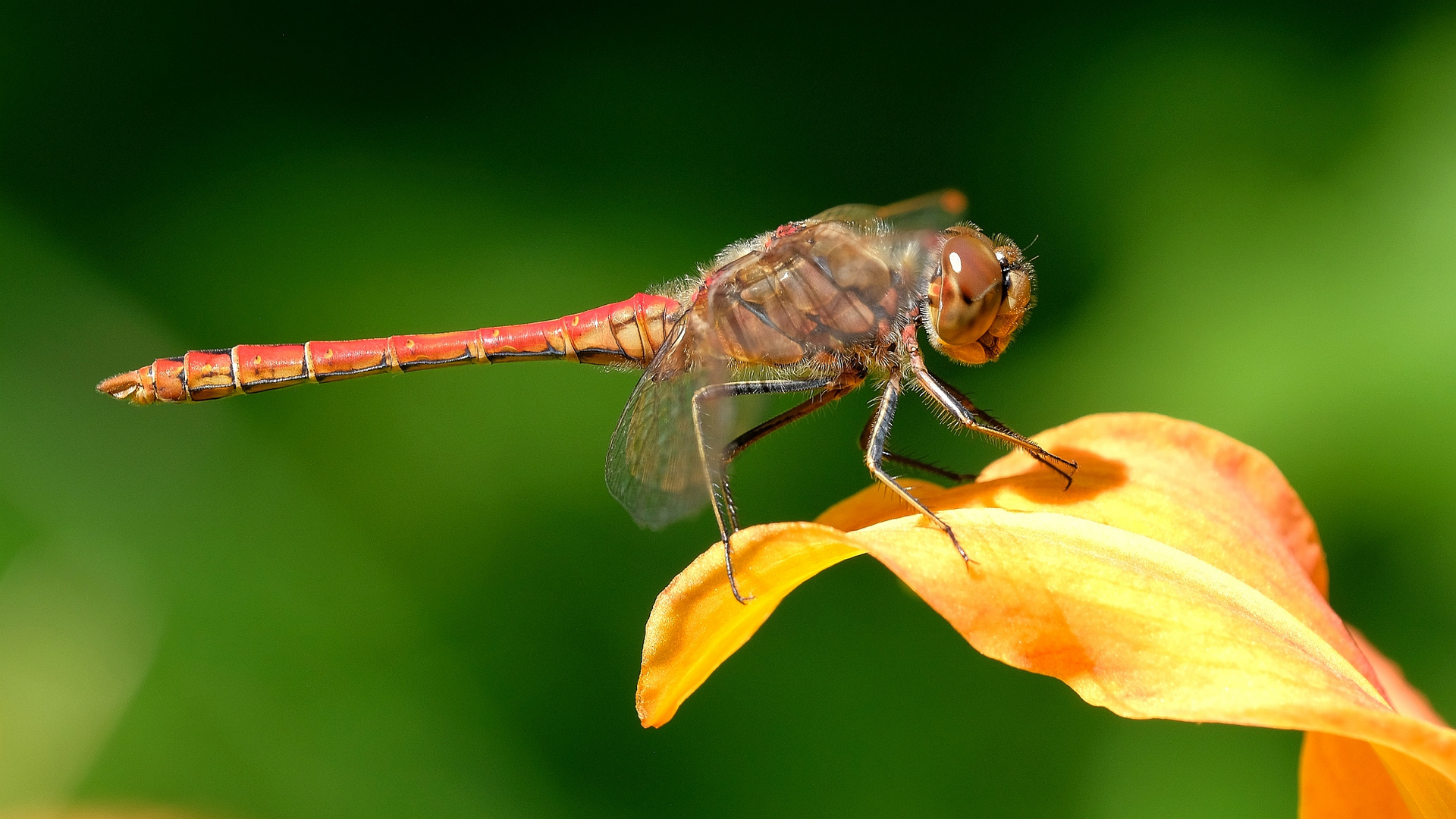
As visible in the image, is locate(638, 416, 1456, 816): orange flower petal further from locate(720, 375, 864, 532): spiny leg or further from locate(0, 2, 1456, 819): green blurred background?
locate(0, 2, 1456, 819): green blurred background

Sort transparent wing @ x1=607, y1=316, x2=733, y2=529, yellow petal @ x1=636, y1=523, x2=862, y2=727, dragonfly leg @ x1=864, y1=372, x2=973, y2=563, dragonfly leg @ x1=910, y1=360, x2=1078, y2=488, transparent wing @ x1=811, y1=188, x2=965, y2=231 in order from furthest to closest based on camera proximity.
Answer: transparent wing @ x1=811, y1=188, x2=965, y2=231 < transparent wing @ x1=607, y1=316, x2=733, y2=529 < dragonfly leg @ x1=910, y1=360, x2=1078, y2=488 < dragonfly leg @ x1=864, y1=372, x2=973, y2=563 < yellow petal @ x1=636, y1=523, x2=862, y2=727

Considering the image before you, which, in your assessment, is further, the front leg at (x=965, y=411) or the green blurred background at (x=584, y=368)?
the green blurred background at (x=584, y=368)

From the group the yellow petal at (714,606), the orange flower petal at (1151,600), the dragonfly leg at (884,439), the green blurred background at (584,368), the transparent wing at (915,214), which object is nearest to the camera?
the orange flower petal at (1151,600)

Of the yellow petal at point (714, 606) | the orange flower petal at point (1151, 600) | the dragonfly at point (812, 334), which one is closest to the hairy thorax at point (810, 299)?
the dragonfly at point (812, 334)

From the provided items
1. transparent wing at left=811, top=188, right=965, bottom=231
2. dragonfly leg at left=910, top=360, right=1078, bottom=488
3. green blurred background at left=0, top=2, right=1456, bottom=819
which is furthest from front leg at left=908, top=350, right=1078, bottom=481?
green blurred background at left=0, top=2, right=1456, bottom=819

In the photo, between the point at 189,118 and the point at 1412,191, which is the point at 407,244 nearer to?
the point at 189,118

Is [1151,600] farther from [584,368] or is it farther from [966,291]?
[584,368]

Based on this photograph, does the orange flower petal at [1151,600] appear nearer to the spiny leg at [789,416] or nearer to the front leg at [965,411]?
the front leg at [965,411]

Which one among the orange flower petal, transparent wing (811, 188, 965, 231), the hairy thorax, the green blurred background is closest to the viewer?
the orange flower petal
